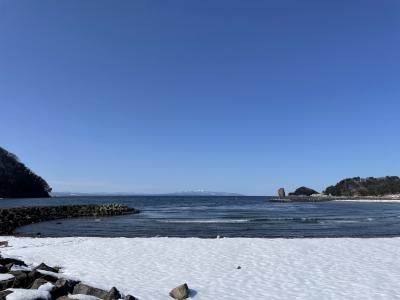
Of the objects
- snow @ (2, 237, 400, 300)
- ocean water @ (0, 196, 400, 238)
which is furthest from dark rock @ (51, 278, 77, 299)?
ocean water @ (0, 196, 400, 238)

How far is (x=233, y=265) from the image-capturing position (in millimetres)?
15672

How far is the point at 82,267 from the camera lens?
15.6 m

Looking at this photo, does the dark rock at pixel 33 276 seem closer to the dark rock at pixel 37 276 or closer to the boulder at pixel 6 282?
the dark rock at pixel 37 276

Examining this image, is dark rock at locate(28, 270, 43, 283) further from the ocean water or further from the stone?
the ocean water

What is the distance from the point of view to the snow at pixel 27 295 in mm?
9467

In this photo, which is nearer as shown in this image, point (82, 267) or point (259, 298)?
point (259, 298)

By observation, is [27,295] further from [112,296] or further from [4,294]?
[112,296]

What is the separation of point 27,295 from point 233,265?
26.6ft

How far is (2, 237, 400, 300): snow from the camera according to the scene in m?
12.1

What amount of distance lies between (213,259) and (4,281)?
842cm

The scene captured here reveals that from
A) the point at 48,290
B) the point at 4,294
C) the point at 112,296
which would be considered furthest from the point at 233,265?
the point at 4,294

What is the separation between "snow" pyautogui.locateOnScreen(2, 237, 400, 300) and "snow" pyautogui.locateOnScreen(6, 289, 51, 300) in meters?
2.41

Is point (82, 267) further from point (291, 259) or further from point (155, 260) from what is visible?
point (291, 259)

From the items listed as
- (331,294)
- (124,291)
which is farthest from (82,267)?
(331,294)
